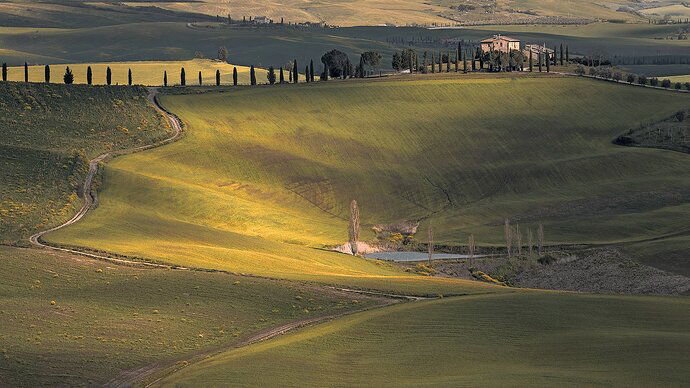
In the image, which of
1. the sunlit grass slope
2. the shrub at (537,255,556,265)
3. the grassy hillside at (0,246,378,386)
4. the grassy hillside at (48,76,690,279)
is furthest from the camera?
the shrub at (537,255,556,265)

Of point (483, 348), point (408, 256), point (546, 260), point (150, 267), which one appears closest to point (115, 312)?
point (150, 267)

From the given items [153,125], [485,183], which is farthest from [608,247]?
[153,125]

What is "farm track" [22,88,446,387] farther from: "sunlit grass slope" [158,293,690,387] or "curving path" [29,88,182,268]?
"sunlit grass slope" [158,293,690,387]

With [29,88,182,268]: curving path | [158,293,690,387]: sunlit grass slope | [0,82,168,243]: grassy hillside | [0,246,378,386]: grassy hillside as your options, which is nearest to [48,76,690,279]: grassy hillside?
[29,88,182,268]: curving path

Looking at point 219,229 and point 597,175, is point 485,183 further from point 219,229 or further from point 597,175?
point 219,229

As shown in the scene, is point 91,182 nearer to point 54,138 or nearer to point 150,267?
point 54,138

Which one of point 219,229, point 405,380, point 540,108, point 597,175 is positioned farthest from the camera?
point 540,108
